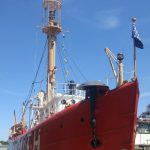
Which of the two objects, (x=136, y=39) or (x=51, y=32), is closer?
(x=136, y=39)

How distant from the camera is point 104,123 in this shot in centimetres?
1844

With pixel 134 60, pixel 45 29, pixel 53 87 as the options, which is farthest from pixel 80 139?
pixel 45 29

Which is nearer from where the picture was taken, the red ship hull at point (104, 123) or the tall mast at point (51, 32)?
the red ship hull at point (104, 123)

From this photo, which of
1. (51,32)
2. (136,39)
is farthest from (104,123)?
(51,32)

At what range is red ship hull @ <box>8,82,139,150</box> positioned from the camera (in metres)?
17.8

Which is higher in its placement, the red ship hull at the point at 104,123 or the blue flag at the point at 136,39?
the blue flag at the point at 136,39

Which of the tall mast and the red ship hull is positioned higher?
the tall mast

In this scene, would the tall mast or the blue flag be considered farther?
the tall mast

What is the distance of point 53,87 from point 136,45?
1246cm

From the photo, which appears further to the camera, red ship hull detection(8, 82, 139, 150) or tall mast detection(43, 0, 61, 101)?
tall mast detection(43, 0, 61, 101)

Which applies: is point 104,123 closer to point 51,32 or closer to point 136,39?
point 136,39

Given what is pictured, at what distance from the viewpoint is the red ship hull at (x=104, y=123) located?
58.5 feet

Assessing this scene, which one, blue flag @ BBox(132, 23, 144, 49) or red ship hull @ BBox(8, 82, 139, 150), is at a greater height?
blue flag @ BBox(132, 23, 144, 49)

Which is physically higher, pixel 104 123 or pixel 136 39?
pixel 136 39
